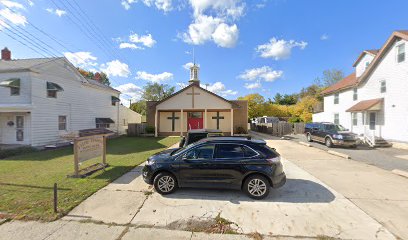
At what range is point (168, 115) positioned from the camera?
23406 mm

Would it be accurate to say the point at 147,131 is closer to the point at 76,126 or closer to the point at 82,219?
the point at 76,126

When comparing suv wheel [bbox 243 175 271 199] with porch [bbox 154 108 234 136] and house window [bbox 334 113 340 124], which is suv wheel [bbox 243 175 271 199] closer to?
porch [bbox 154 108 234 136]

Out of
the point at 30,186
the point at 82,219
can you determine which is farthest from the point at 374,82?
the point at 30,186

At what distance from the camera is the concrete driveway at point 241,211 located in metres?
3.95

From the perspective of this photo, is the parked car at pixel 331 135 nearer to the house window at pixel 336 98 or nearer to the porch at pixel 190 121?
the house window at pixel 336 98

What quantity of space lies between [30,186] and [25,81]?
35.6ft

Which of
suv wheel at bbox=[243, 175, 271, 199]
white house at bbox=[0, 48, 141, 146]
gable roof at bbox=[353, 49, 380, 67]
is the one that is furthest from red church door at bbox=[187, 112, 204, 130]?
suv wheel at bbox=[243, 175, 271, 199]

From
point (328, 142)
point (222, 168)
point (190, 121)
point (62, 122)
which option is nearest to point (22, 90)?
point (62, 122)

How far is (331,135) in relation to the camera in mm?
14469

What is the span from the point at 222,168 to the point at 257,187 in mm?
1059

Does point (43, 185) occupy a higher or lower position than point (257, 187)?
lower

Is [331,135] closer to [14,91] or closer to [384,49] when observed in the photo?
[384,49]

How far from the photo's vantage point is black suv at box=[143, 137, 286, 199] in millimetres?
5316

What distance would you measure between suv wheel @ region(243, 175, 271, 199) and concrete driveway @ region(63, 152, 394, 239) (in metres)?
0.18
